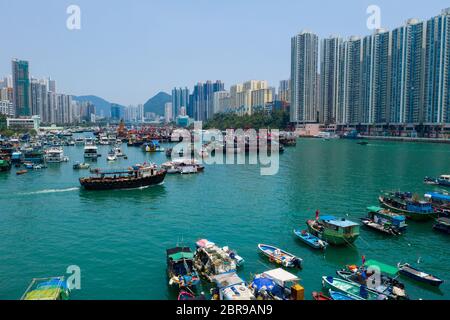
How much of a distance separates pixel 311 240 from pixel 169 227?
8.19 metres

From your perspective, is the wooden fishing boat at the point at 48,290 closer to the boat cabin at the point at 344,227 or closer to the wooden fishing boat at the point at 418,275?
the boat cabin at the point at 344,227

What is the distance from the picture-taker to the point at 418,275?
558 inches

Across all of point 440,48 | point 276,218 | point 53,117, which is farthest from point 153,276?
point 53,117

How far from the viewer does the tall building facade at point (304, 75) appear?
414 ft

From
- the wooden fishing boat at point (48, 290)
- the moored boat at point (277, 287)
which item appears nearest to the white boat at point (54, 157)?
the wooden fishing boat at point (48, 290)

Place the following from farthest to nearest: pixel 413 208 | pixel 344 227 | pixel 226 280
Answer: pixel 413 208 < pixel 344 227 < pixel 226 280

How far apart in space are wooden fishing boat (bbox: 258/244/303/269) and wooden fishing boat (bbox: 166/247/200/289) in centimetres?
359

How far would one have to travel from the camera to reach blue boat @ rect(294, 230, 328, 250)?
17469mm

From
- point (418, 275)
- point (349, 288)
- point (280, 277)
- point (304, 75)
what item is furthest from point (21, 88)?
point (418, 275)

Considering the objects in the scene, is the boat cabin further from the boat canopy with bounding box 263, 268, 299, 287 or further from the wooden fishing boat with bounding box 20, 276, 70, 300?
the wooden fishing boat with bounding box 20, 276, 70, 300

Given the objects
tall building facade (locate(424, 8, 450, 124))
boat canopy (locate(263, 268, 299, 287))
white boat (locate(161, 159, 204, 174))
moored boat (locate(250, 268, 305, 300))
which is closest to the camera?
moored boat (locate(250, 268, 305, 300))

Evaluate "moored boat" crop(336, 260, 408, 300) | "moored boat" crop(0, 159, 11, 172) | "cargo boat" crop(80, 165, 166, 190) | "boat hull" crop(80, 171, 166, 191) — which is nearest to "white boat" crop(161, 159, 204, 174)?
"cargo boat" crop(80, 165, 166, 190)

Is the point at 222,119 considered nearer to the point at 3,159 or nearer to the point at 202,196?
the point at 3,159

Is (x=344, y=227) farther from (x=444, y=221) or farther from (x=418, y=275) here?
(x=444, y=221)
